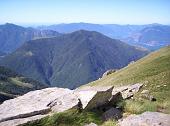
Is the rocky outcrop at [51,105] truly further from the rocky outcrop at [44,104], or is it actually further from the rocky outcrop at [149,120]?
the rocky outcrop at [149,120]

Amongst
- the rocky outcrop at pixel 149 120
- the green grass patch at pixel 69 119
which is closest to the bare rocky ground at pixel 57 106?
the rocky outcrop at pixel 149 120

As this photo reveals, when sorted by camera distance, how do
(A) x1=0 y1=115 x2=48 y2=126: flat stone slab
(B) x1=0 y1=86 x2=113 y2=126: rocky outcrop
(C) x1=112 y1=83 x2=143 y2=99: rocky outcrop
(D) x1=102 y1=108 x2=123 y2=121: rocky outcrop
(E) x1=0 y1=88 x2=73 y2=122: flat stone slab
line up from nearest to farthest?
(A) x1=0 y1=115 x2=48 y2=126: flat stone slab < (B) x1=0 y1=86 x2=113 y2=126: rocky outcrop < (E) x1=0 y1=88 x2=73 y2=122: flat stone slab < (D) x1=102 y1=108 x2=123 y2=121: rocky outcrop < (C) x1=112 y1=83 x2=143 y2=99: rocky outcrop

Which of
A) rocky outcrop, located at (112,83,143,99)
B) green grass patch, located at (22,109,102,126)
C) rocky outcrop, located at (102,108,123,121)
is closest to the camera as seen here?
green grass patch, located at (22,109,102,126)

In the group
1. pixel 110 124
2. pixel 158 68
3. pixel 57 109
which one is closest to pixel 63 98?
pixel 57 109

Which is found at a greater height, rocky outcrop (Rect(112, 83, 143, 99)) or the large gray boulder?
the large gray boulder

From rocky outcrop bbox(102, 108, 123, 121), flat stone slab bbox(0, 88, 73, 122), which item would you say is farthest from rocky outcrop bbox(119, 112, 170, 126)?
flat stone slab bbox(0, 88, 73, 122)

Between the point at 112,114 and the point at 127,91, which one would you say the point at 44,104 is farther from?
the point at 127,91

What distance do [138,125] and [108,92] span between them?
4767 millimetres

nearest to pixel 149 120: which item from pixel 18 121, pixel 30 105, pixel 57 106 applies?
pixel 57 106

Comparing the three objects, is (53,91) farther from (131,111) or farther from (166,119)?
(166,119)

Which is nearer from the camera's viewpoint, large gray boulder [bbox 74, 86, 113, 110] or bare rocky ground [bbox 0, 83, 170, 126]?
bare rocky ground [bbox 0, 83, 170, 126]

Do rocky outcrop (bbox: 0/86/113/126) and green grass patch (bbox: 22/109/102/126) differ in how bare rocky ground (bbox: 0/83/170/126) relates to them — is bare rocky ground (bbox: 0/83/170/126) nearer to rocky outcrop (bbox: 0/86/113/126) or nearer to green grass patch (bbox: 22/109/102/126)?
rocky outcrop (bbox: 0/86/113/126)

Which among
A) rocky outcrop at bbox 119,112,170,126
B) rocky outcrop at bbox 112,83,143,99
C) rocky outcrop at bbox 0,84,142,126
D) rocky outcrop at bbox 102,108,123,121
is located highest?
rocky outcrop at bbox 119,112,170,126

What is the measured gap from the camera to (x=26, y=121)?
43.7 feet
